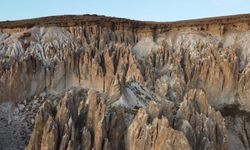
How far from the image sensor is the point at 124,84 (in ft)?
196

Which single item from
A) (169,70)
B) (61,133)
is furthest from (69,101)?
(169,70)

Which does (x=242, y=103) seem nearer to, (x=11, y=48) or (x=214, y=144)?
(x=214, y=144)

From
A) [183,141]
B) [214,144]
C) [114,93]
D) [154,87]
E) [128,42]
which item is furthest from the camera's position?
[128,42]

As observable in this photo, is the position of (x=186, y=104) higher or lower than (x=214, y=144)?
higher

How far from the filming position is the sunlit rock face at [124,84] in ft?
156

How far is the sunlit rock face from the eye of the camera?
156ft

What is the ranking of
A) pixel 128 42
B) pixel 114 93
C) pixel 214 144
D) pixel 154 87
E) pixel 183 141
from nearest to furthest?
pixel 183 141 → pixel 214 144 → pixel 114 93 → pixel 154 87 → pixel 128 42

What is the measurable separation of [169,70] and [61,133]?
88.0 feet

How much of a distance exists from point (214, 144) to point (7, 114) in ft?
74.0

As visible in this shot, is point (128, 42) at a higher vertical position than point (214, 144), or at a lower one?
higher

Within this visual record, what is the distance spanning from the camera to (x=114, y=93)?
187 feet

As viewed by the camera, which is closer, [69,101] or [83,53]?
[69,101]

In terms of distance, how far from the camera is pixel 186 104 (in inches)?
2063

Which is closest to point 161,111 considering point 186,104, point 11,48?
point 186,104
